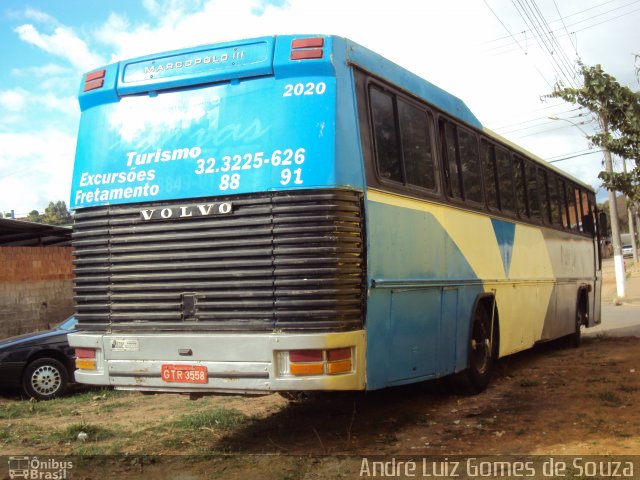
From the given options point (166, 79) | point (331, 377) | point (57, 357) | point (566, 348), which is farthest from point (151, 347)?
point (566, 348)

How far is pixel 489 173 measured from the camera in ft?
26.5

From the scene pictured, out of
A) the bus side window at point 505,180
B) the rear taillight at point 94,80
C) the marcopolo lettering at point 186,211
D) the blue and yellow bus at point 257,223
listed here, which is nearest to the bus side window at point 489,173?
the bus side window at point 505,180

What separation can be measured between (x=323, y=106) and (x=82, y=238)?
234 cm

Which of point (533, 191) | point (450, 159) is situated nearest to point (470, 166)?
point (450, 159)

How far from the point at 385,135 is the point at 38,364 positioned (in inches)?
246

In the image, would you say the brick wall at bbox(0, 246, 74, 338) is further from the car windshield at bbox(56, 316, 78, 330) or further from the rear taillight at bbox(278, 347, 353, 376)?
the rear taillight at bbox(278, 347, 353, 376)

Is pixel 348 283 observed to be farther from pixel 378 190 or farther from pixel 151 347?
pixel 151 347

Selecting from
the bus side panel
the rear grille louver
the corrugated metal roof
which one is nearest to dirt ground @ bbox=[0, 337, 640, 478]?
the bus side panel

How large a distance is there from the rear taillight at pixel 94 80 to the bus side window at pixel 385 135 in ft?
7.66

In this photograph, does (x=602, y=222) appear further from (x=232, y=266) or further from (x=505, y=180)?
(x=232, y=266)

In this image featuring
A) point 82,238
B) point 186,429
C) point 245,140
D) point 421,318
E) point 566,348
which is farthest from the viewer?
point 566,348

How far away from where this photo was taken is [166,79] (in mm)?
5406

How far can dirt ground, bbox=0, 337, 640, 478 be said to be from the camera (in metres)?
5.10

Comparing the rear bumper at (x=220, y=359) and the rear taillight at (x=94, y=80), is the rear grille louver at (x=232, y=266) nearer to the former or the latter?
the rear bumper at (x=220, y=359)
